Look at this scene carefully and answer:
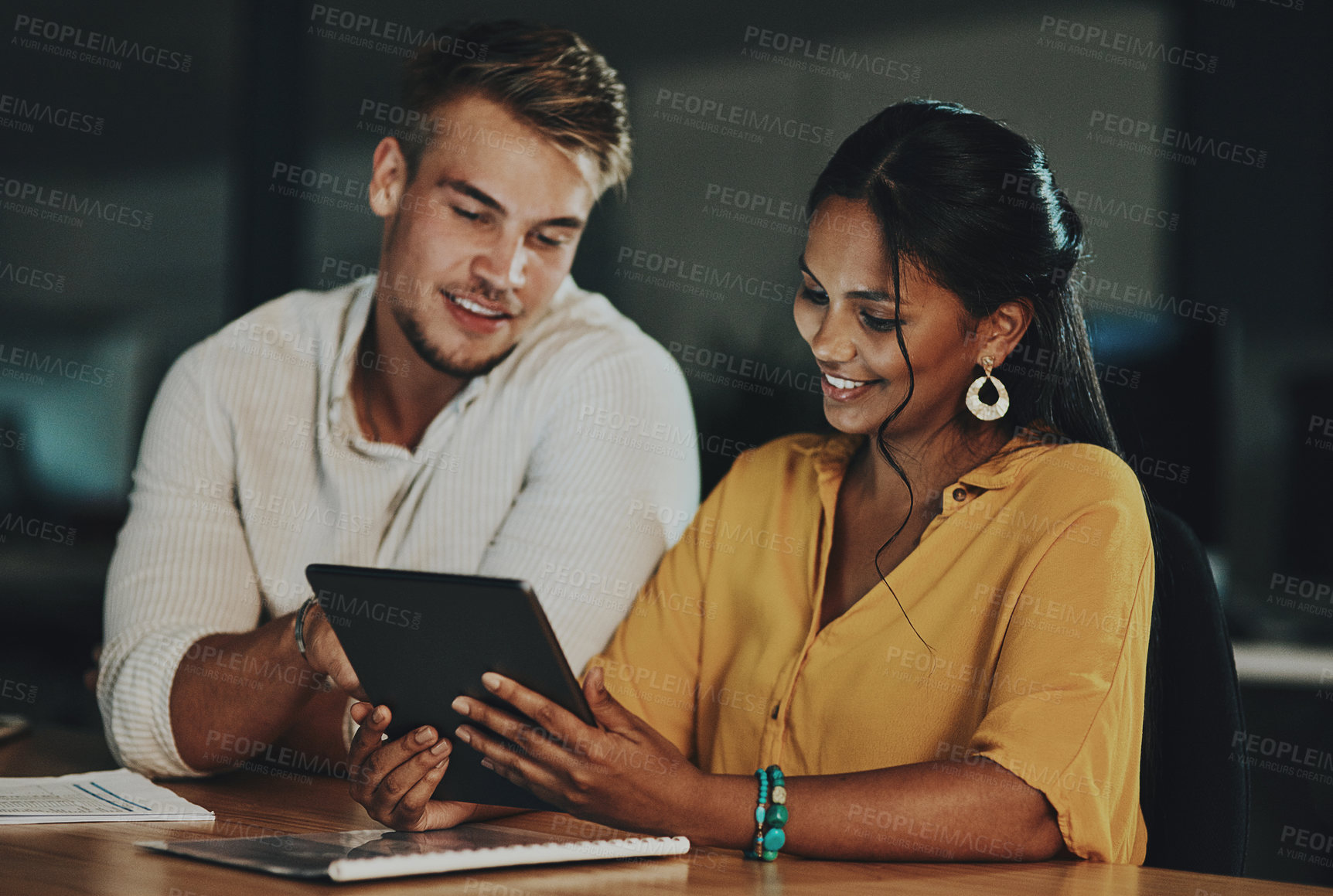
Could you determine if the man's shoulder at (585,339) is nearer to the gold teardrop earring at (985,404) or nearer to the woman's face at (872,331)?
the woman's face at (872,331)

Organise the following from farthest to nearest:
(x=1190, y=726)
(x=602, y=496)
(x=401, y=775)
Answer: (x=602, y=496), (x=1190, y=726), (x=401, y=775)

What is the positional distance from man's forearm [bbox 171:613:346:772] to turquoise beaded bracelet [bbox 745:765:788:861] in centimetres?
85

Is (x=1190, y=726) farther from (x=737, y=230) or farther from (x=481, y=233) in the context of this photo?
(x=481, y=233)

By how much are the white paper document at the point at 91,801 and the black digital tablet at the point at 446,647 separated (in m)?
0.34

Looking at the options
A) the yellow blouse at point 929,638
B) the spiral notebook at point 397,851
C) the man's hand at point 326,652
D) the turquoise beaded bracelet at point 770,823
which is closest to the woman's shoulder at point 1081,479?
the yellow blouse at point 929,638

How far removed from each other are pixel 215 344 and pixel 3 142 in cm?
79

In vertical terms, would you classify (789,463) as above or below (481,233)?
below

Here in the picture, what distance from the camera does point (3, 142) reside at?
257 cm

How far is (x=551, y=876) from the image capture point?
1.11m

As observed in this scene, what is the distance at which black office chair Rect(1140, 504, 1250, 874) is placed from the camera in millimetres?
1467

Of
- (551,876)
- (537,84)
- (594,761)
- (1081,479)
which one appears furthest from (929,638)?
(537,84)

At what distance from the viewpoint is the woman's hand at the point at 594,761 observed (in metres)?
1.25

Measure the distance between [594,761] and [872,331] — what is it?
29.4 inches

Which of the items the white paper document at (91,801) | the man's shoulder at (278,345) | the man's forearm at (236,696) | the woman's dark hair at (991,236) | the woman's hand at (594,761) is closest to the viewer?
the woman's hand at (594,761)
